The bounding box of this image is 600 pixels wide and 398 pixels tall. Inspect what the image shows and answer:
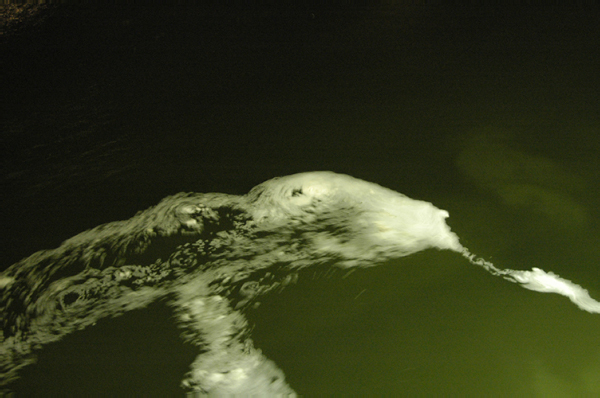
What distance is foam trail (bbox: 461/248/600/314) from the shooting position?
1233 mm

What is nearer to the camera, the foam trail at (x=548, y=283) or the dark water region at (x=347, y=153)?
the dark water region at (x=347, y=153)

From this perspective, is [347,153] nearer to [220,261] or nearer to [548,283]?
[220,261]

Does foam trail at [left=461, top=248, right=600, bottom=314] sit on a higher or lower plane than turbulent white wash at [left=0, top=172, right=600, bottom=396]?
lower

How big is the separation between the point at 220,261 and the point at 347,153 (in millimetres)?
878

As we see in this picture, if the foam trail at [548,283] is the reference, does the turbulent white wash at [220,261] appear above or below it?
above

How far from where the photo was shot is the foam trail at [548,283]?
1.23 m

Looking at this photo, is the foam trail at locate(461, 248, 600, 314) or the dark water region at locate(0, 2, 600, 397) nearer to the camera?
the dark water region at locate(0, 2, 600, 397)

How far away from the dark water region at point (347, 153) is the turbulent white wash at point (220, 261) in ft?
0.18

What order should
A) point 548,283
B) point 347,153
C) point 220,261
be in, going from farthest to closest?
point 347,153 → point 220,261 → point 548,283

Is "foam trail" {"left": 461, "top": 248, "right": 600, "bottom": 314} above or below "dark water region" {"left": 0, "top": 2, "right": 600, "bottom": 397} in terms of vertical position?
below

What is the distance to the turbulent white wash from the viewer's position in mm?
1197

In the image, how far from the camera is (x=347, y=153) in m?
2.05

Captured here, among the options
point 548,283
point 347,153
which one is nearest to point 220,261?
point 347,153

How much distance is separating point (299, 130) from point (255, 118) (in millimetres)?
275
